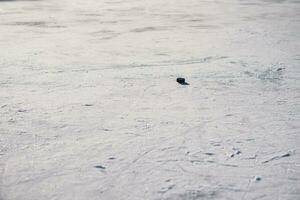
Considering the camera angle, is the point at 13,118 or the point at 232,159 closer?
the point at 232,159

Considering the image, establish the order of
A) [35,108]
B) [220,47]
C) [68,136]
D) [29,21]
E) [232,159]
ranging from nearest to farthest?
1. [232,159]
2. [68,136]
3. [35,108]
4. [220,47]
5. [29,21]

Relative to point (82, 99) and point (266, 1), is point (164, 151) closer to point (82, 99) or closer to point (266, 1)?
point (82, 99)

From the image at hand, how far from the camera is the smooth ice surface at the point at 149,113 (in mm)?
2695

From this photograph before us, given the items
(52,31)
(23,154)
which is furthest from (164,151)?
(52,31)

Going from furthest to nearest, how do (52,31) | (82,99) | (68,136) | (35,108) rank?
1. (52,31)
2. (82,99)
3. (35,108)
4. (68,136)

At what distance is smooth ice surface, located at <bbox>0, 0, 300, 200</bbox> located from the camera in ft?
8.84

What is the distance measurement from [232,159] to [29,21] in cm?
724

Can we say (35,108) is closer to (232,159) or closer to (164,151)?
(164,151)

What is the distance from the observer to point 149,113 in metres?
3.90

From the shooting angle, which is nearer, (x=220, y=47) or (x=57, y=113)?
(x=57, y=113)

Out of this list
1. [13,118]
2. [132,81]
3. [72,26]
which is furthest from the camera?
[72,26]

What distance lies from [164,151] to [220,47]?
3769 millimetres

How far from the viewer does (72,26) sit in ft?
27.2

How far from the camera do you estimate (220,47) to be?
6480mm
